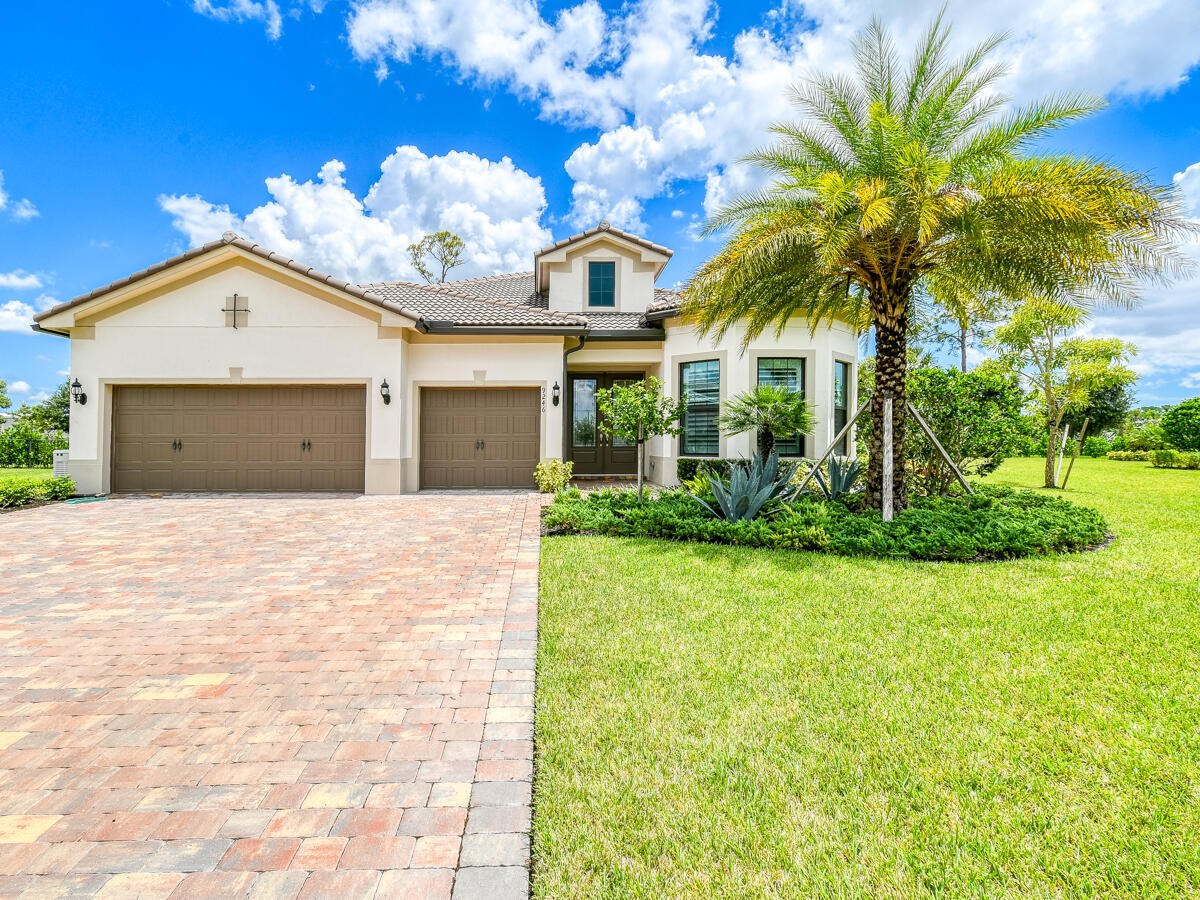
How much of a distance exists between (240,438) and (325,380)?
2.42 meters

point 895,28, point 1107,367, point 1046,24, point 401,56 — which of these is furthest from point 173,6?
point 1107,367

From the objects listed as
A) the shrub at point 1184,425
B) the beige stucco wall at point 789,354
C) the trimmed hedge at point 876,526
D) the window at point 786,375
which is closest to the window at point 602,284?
the beige stucco wall at point 789,354

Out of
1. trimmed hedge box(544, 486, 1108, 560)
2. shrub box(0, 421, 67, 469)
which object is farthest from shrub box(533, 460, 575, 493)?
shrub box(0, 421, 67, 469)

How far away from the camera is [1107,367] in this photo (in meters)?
16.8

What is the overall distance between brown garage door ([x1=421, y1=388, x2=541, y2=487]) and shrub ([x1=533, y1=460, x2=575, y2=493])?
831 millimetres

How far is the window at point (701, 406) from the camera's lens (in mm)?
12578

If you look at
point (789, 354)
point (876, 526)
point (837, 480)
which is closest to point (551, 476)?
point (837, 480)

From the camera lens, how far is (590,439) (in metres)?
14.4

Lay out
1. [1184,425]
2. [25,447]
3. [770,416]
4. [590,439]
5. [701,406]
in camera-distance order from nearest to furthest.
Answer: [770,416], [701,406], [590,439], [25,447], [1184,425]

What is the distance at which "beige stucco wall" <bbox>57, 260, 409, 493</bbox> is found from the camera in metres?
11.6

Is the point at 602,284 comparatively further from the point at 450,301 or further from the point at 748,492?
the point at 748,492

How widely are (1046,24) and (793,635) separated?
937cm

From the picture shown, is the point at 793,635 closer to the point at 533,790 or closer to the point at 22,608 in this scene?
the point at 533,790

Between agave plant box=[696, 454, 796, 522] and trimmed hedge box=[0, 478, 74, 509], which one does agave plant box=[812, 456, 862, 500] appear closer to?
agave plant box=[696, 454, 796, 522]
